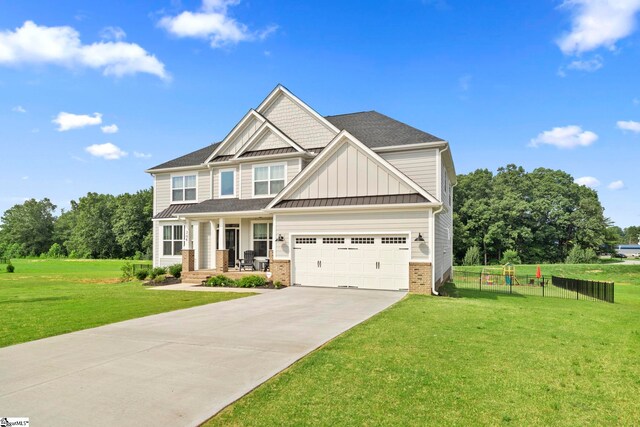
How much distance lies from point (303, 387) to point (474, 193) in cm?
6451

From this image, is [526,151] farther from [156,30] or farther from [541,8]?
[156,30]

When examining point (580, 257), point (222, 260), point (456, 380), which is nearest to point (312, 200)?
point (222, 260)

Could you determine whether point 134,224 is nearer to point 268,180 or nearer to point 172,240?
point 172,240

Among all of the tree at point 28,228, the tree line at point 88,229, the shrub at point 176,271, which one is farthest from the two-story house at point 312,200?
the tree at point 28,228

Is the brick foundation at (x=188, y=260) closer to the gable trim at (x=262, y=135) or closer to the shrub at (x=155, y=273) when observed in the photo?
the shrub at (x=155, y=273)

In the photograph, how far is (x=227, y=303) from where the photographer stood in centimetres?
1326

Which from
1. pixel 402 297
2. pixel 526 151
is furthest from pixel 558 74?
pixel 526 151

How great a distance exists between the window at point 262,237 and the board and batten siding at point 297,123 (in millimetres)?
4909

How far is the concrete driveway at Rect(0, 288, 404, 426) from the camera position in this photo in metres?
4.46

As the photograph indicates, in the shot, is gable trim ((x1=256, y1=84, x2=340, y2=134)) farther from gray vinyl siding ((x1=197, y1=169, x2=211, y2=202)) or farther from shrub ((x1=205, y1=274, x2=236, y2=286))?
shrub ((x1=205, y1=274, x2=236, y2=286))

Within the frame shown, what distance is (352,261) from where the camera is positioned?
55.4 feet

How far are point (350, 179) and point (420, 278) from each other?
511cm

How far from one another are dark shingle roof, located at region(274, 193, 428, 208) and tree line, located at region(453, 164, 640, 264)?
4346 centimetres

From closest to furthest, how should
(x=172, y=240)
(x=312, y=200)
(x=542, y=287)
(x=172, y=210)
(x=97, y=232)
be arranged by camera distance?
(x=312, y=200) < (x=542, y=287) < (x=172, y=240) < (x=172, y=210) < (x=97, y=232)
